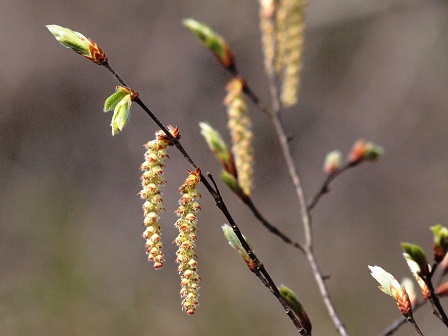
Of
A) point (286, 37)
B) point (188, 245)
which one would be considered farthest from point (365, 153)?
point (188, 245)

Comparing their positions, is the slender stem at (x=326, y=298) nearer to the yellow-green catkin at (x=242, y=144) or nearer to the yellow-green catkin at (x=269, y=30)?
the yellow-green catkin at (x=242, y=144)

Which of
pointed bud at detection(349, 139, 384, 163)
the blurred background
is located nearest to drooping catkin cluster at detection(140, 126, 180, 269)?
pointed bud at detection(349, 139, 384, 163)

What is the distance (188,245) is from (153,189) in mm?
99

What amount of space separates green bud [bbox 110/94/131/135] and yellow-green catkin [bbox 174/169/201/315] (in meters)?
0.14

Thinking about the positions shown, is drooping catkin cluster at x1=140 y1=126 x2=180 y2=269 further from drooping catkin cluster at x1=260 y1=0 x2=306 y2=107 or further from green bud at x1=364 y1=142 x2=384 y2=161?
green bud at x1=364 y1=142 x2=384 y2=161

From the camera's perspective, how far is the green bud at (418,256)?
0.88 metres

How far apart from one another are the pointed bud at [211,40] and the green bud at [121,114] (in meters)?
0.40

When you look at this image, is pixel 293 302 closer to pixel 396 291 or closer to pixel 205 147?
pixel 396 291

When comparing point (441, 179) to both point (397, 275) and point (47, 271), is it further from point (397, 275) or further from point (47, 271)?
point (47, 271)

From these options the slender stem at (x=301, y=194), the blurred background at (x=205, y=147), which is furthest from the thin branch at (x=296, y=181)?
the blurred background at (x=205, y=147)

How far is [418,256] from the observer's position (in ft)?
2.93

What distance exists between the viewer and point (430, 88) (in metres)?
5.16

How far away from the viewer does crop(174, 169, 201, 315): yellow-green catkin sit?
0.86 meters

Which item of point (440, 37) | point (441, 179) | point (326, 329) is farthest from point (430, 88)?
point (326, 329)
